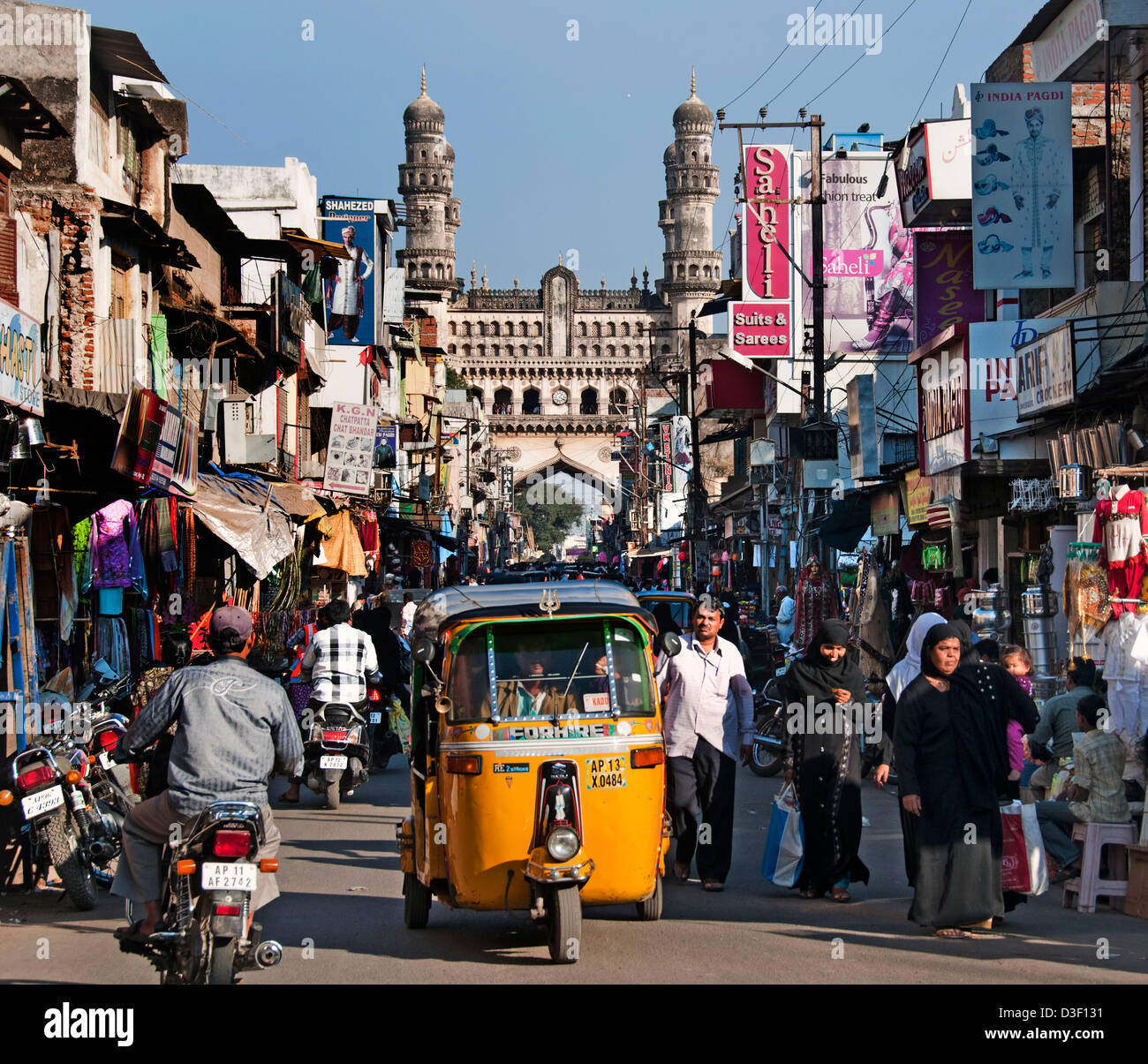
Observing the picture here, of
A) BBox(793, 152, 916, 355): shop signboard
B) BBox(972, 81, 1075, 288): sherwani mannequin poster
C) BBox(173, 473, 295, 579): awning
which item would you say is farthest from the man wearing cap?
BBox(793, 152, 916, 355): shop signboard

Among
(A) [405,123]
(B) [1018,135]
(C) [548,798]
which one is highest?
(A) [405,123]

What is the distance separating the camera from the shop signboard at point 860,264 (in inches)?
1123

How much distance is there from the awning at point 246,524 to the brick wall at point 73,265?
267cm

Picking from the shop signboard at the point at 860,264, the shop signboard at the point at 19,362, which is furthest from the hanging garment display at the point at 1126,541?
the shop signboard at the point at 860,264

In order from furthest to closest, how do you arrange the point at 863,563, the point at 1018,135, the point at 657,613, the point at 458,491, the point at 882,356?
the point at 458,491
the point at 882,356
the point at 863,563
the point at 657,613
the point at 1018,135

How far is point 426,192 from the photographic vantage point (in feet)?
403

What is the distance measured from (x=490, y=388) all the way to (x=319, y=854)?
120 meters

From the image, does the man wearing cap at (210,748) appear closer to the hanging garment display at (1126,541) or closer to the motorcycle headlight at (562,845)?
the motorcycle headlight at (562,845)

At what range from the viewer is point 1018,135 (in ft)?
50.8

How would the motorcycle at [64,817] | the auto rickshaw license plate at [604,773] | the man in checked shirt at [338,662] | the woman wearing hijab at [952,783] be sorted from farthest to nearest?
the man in checked shirt at [338,662]
the motorcycle at [64,817]
the woman wearing hijab at [952,783]
the auto rickshaw license plate at [604,773]

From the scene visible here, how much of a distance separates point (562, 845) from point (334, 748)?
218 inches

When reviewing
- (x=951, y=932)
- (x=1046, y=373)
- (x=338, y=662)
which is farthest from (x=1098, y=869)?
(x=1046, y=373)
